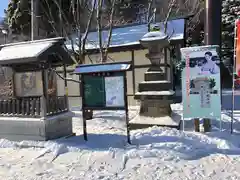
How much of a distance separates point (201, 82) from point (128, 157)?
2.65 meters

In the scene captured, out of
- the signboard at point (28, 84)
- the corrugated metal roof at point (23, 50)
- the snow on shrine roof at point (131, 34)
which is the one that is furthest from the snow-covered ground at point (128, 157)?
the snow on shrine roof at point (131, 34)

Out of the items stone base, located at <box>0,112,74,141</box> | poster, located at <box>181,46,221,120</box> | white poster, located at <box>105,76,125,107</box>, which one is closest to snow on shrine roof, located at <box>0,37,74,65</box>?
stone base, located at <box>0,112,74,141</box>

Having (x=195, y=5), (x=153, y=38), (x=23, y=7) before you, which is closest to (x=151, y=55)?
(x=153, y=38)

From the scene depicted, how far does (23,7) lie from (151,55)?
36.7 ft

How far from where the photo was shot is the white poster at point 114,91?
18.3 feet

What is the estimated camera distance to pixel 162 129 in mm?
6844

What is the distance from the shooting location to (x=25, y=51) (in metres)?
5.98

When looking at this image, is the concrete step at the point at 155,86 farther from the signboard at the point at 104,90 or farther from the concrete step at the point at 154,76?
the signboard at the point at 104,90

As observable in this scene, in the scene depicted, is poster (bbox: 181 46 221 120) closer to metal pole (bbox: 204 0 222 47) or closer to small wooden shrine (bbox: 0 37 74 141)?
metal pole (bbox: 204 0 222 47)

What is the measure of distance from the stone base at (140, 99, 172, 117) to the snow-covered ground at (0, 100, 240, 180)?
894 millimetres

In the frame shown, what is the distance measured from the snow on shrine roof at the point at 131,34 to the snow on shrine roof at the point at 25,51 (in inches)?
245

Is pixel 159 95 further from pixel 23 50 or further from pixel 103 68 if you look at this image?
pixel 23 50

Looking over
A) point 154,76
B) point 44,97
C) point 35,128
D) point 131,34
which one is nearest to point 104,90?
point 44,97

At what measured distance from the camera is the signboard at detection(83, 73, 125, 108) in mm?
5599
